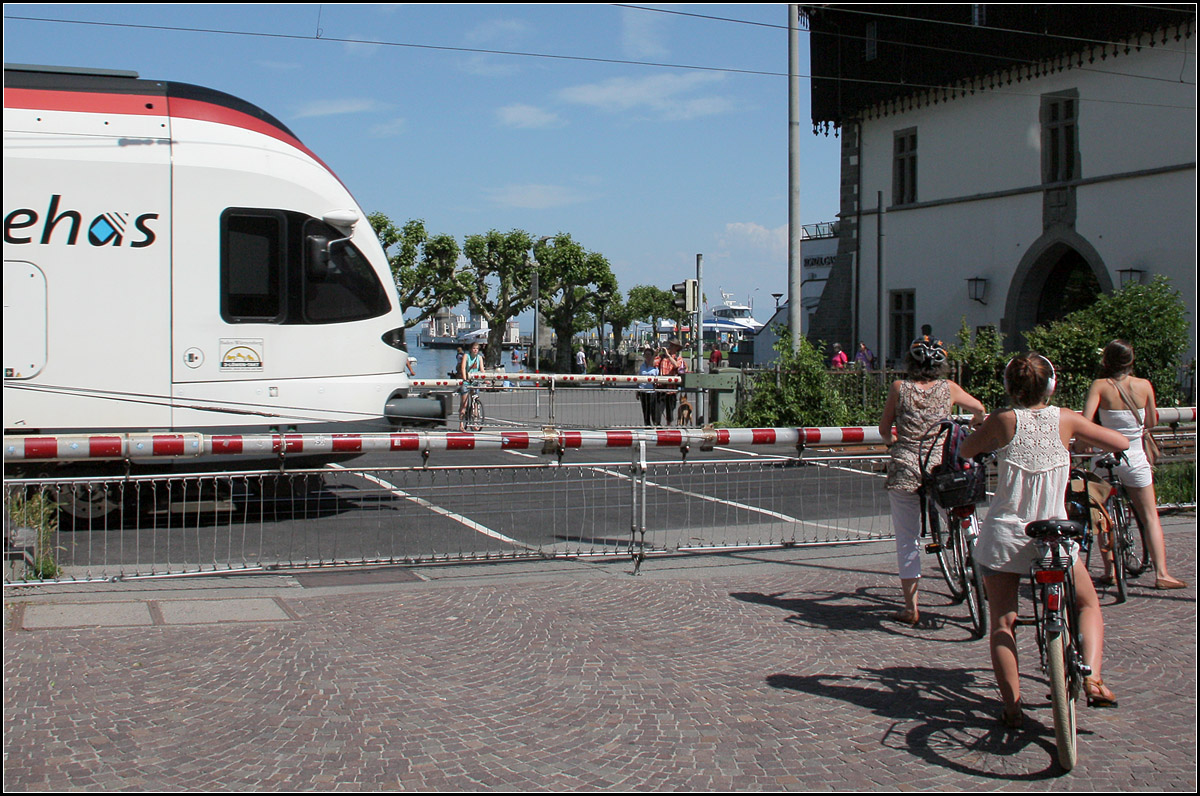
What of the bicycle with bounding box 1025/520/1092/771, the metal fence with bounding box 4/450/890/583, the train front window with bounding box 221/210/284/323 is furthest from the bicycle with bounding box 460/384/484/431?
the bicycle with bounding box 1025/520/1092/771

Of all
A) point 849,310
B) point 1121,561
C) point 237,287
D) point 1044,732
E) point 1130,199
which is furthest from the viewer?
point 849,310

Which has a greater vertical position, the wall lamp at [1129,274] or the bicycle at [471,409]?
the wall lamp at [1129,274]

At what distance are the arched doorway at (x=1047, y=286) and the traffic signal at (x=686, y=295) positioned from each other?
35.5 feet

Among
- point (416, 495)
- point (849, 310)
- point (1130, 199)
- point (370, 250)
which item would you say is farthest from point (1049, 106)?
point (416, 495)

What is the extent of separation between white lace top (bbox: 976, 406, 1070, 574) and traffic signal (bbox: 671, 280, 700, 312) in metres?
15.4

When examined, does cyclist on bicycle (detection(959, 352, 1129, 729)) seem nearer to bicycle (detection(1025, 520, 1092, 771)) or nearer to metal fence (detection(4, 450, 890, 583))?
bicycle (detection(1025, 520, 1092, 771))

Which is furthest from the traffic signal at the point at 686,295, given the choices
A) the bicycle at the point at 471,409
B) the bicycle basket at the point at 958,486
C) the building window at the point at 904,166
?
the bicycle basket at the point at 958,486

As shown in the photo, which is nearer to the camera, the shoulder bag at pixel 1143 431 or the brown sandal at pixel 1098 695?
the brown sandal at pixel 1098 695

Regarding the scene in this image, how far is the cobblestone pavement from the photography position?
4.25 m

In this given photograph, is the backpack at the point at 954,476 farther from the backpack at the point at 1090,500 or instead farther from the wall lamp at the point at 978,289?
the wall lamp at the point at 978,289

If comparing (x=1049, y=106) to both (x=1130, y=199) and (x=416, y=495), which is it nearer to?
(x=1130, y=199)

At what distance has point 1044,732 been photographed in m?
4.66

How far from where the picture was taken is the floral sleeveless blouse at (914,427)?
6.35 metres

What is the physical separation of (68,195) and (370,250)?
278cm
